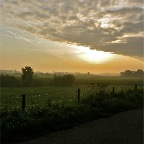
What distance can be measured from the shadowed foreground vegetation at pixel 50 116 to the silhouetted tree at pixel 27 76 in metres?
64.2

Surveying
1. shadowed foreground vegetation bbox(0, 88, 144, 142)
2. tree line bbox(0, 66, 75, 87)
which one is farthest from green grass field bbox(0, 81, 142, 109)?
tree line bbox(0, 66, 75, 87)

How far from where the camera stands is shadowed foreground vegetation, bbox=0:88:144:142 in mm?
13891

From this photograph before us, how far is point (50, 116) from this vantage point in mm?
16734

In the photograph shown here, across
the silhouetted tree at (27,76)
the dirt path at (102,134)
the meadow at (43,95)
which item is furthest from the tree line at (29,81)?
the dirt path at (102,134)

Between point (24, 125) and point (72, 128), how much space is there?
2708 millimetres

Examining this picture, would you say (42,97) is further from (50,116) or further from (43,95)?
(50,116)

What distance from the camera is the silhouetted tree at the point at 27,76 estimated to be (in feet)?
288

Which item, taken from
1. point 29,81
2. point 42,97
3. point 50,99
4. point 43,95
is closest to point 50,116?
point 50,99

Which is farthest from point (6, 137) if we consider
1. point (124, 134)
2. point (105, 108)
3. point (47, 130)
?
point (105, 108)

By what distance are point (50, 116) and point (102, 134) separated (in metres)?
3.76

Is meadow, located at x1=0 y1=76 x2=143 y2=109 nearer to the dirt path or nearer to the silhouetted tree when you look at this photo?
the dirt path

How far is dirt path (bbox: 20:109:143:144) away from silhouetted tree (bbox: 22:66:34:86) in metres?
70.9

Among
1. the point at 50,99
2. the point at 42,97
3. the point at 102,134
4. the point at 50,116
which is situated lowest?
the point at 42,97

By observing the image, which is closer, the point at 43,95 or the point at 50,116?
the point at 50,116
